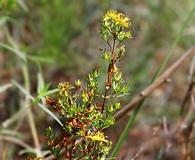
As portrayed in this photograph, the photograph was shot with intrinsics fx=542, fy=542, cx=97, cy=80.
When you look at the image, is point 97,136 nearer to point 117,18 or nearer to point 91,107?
point 91,107

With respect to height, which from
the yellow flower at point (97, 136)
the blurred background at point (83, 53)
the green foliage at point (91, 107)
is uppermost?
the blurred background at point (83, 53)

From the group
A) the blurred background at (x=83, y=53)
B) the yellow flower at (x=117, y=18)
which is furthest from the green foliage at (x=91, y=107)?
the blurred background at (x=83, y=53)

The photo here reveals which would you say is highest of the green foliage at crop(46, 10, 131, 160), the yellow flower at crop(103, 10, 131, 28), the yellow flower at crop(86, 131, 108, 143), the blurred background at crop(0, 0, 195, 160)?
the blurred background at crop(0, 0, 195, 160)

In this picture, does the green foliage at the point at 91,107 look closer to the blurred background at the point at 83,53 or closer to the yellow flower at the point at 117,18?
the yellow flower at the point at 117,18

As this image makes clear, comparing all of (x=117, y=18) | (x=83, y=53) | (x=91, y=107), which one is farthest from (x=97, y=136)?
(x=83, y=53)

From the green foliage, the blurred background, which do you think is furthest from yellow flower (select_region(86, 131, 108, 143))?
the blurred background

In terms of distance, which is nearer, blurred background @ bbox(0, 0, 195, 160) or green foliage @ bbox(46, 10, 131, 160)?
green foliage @ bbox(46, 10, 131, 160)

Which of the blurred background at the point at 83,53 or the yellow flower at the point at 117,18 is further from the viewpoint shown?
the blurred background at the point at 83,53

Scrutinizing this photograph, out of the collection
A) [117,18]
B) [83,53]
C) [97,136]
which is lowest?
[97,136]

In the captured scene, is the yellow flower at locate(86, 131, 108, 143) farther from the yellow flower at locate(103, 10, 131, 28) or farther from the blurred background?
the blurred background
